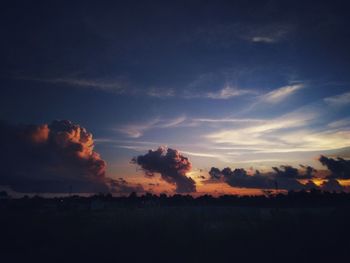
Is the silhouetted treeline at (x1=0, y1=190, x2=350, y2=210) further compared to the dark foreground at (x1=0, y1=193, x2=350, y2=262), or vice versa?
the silhouetted treeline at (x1=0, y1=190, x2=350, y2=210)

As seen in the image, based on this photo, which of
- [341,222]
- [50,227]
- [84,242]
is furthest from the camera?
[50,227]

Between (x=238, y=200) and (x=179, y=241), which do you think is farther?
(x=238, y=200)

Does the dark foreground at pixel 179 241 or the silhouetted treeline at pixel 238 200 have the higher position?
the silhouetted treeline at pixel 238 200

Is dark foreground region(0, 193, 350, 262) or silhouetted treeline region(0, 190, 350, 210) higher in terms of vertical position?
silhouetted treeline region(0, 190, 350, 210)

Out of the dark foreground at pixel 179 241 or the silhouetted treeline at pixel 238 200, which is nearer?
the dark foreground at pixel 179 241

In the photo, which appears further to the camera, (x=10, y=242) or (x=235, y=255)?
(x=10, y=242)

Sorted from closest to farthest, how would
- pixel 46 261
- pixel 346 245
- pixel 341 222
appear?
1. pixel 46 261
2. pixel 346 245
3. pixel 341 222

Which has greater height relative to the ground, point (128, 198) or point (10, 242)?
point (128, 198)

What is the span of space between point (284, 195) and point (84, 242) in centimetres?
10420

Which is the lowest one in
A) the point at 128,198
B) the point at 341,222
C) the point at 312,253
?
the point at 312,253

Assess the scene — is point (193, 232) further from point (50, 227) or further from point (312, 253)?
point (50, 227)

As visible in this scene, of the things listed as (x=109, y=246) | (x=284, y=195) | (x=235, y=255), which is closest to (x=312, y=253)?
(x=235, y=255)

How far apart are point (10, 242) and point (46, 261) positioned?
16.6 feet

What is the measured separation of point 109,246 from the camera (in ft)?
58.6
